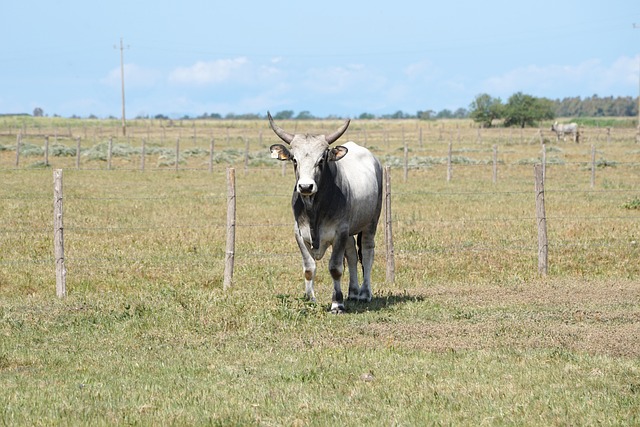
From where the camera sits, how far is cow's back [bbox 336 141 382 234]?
41.3ft

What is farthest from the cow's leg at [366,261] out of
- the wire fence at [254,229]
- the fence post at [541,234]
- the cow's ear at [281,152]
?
the fence post at [541,234]

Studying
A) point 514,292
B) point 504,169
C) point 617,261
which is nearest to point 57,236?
point 514,292

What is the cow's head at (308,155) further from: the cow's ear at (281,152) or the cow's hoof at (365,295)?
the cow's hoof at (365,295)

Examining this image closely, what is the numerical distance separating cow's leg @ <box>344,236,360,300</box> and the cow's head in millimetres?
1822

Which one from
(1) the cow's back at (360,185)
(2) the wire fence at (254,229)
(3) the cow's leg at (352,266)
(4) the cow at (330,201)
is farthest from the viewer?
(2) the wire fence at (254,229)

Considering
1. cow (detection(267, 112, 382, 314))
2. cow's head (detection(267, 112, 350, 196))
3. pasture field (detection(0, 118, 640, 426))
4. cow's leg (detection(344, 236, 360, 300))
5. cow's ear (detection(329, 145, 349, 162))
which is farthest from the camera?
cow's leg (detection(344, 236, 360, 300))

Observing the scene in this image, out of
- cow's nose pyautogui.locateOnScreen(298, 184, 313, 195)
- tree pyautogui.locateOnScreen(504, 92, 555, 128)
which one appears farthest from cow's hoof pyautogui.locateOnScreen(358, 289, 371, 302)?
tree pyautogui.locateOnScreen(504, 92, 555, 128)

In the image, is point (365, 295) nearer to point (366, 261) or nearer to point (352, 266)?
point (352, 266)

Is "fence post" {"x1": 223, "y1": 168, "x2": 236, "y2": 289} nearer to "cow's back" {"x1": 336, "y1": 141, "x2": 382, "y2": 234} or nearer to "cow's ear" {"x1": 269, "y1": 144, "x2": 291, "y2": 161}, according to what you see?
"cow's back" {"x1": 336, "y1": 141, "x2": 382, "y2": 234}

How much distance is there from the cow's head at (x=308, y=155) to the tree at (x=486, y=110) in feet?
286

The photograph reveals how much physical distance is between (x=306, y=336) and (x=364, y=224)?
301 centimetres

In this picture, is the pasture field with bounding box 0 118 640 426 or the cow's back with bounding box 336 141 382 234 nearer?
the pasture field with bounding box 0 118 640 426

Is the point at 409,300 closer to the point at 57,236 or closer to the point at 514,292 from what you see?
the point at 514,292

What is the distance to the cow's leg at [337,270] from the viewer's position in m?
12.0
